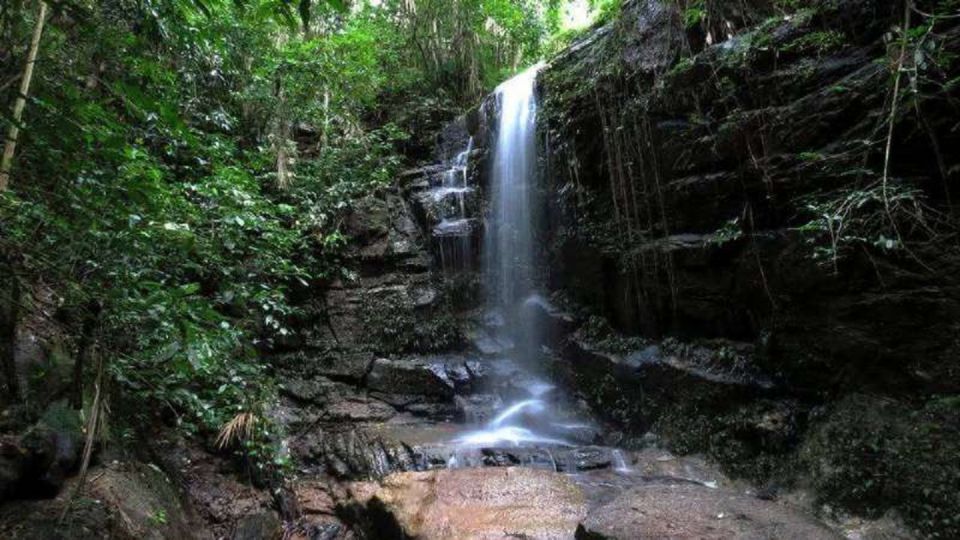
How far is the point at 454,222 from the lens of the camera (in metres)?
9.67

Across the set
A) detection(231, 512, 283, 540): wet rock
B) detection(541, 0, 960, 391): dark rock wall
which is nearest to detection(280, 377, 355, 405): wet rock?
detection(231, 512, 283, 540): wet rock

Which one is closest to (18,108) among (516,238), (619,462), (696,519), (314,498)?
(314,498)

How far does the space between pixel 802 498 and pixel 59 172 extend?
555 centimetres

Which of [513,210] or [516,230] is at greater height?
[513,210]

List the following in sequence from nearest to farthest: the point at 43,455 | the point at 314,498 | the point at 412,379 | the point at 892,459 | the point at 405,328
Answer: the point at 43,455
the point at 892,459
the point at 314,498
the point at 412,379
the point at 405,328

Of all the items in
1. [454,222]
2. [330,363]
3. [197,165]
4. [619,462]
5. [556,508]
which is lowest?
[619,462]

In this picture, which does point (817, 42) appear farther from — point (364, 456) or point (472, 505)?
point (364, 456)

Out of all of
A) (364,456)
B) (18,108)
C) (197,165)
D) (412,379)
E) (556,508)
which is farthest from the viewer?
(412,379)

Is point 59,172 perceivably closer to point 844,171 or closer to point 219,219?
point 219,219

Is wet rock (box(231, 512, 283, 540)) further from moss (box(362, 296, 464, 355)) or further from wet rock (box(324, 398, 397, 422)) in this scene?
moss (box(362, 296, 464, 355))

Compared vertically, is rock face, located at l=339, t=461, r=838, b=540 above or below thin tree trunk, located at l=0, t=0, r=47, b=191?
below

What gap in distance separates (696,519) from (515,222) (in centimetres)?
610

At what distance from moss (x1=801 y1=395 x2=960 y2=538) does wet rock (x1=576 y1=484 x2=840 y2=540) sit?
78cm

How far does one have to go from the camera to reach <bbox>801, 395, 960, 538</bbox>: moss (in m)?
3.93
